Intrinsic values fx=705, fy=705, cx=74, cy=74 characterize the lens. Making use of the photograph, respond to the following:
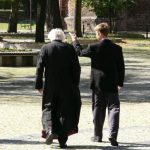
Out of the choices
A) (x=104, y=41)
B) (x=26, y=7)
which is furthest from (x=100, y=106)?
(x=26, y=7)

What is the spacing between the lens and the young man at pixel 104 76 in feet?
35.8

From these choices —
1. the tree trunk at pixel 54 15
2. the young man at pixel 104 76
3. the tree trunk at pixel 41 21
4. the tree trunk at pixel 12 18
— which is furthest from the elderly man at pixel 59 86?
the tree trunk at pixel 12 18

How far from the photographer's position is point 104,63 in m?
11.0

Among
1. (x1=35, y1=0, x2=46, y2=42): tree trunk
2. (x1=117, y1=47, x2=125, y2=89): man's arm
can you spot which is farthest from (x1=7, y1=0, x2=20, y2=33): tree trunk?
(x1=117, y1=47, x2=125, y2=89): man's arm

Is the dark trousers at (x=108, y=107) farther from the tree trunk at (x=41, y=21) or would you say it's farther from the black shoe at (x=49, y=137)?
the tree trunk at (x=41, y=21)

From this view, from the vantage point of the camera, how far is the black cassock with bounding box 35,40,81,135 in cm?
1061

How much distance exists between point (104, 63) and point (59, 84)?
822mm

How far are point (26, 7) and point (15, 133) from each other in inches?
3405

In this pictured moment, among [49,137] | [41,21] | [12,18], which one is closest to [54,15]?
[41,21]

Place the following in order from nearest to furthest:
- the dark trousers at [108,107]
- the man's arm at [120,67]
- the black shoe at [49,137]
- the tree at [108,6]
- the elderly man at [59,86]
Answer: the black shoe at [49,137] < the elderly man at [59,86] < the dark trousers at [108,107] < the man's arm at [120,67] < the tree at [108,6]

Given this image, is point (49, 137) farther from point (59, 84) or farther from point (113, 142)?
point (113, 142)

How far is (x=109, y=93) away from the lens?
431 inches

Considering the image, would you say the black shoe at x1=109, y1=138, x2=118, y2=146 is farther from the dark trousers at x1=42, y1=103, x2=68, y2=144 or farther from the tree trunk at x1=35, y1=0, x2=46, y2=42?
the tree trunk at x1=35, y1=0, x2=46, y2=42

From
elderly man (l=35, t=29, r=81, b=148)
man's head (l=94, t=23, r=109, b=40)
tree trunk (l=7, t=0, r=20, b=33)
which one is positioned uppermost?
man's head (l=94, t=23, r=109, b=40)
